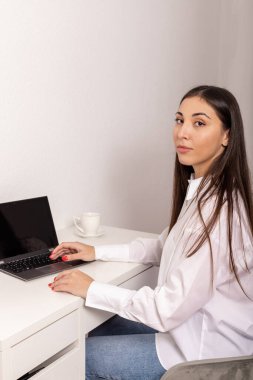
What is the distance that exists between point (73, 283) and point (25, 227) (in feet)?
1.29

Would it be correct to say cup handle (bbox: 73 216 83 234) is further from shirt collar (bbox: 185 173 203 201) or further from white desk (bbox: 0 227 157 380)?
shirt collar (bbox: 185 173 203 201)

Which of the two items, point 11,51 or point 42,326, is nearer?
point 42,326

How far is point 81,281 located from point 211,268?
33 centimetres

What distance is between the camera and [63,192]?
1705 millimetres

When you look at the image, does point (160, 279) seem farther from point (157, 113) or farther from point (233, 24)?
point (233, 24)

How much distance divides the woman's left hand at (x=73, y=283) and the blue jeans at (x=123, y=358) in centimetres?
18

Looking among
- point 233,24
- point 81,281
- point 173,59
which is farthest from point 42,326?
point 233,24

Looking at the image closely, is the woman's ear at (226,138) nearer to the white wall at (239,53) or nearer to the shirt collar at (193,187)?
the shirt collar at (193,187)

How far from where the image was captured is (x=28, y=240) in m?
1.42

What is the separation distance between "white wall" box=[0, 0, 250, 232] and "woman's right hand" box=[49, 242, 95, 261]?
0.27m

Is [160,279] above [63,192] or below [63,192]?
below

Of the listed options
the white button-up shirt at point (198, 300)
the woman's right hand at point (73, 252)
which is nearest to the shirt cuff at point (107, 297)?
the white button-up shirt at point (198, 300)

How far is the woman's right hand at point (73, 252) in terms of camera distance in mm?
1318

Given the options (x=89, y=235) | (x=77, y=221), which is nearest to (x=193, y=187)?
(x=89, y=235)
